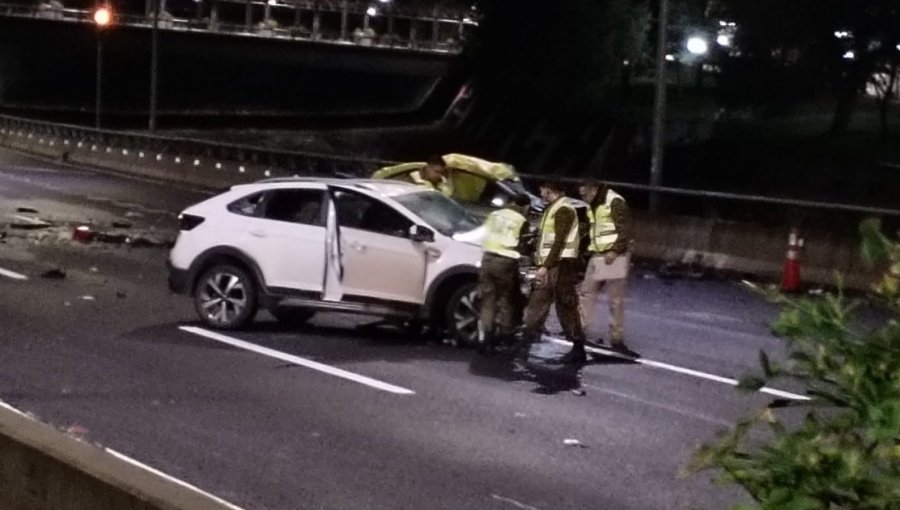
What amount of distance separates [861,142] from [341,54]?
99.5 feet

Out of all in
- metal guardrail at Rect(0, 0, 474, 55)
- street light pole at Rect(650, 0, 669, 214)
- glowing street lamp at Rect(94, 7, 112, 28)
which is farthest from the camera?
metal guardrail at Rect(0, 0, 474, 55)

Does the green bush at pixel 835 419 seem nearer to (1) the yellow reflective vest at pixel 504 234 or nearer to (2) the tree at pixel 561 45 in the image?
→ (1) the yellow reflective vest at pixel 504 234

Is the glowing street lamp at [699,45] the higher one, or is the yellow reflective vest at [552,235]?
the glowing street lamp at [699,45]

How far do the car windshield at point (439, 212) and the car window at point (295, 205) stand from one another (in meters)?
0.77

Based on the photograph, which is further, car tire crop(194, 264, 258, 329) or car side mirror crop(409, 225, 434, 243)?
car tire crop(194, 264, 258, 329)

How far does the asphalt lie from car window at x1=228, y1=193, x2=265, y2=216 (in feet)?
3.74

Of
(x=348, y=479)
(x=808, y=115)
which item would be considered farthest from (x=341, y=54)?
(x=348, y=479)

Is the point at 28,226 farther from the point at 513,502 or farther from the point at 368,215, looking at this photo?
the point at 513,502

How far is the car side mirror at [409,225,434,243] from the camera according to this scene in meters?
13.0

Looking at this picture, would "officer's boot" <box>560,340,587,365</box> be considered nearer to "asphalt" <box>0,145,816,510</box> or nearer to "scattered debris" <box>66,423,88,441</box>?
"asphalt" <box>0,145,816,510</box>

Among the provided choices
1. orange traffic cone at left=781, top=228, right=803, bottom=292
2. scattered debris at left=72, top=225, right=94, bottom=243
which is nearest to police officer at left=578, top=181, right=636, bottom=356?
orange traffic cone at left=781, top=228, right=803, bottom=292

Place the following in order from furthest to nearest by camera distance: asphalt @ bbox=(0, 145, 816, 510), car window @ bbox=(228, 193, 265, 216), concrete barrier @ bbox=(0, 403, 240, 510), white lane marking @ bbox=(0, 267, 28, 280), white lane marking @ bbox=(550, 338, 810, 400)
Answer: white lane marking @ bbox=(0, 267, 28, 280), car window @ bbox=(228, 193, 265, 216), white lane marking @ bbox=(550, 338, 810, 400), asphalt @ bbox=(0, 145, 816, 510), concrete barrier @ bbox=(0, 403, 240, 510)

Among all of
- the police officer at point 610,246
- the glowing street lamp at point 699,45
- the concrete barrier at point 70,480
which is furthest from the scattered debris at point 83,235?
the glowing street lamp at point 699,45

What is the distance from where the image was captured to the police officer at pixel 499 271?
12344 mm
